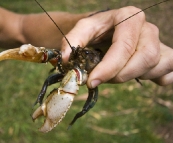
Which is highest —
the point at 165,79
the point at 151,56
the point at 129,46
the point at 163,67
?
the point at 129,46

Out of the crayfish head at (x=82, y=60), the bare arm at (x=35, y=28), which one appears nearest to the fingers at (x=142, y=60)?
the crayfish head at (x=82, y=60)

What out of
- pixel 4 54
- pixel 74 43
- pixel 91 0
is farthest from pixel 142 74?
pixel 91 0

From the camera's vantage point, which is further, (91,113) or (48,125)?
(91,113)

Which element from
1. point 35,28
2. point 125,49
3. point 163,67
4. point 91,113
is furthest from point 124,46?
point 91,113

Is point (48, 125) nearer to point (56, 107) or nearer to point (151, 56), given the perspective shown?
point (56, 107)

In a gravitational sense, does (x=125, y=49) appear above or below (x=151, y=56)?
above

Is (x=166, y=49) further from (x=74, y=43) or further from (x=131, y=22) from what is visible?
(x=74, y=43)
